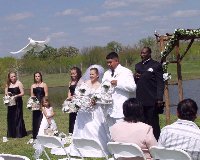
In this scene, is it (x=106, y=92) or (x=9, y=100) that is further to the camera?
(x=9, y=100)

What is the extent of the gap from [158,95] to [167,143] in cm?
404

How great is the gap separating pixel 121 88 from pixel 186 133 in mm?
3861

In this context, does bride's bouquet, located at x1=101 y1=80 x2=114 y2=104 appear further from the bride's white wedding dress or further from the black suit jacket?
the black suit jacket

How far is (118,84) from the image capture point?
880cm

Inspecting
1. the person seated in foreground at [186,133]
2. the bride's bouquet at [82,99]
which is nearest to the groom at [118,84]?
the bride's bouquet at [82,99]

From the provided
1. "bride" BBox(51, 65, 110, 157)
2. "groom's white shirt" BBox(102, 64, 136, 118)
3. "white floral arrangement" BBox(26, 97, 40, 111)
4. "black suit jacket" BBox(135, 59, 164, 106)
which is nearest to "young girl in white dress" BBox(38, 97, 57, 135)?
"white floral arrangement" BBox(26, 97, 40, 111)

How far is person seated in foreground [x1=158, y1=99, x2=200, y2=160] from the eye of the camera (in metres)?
4.99

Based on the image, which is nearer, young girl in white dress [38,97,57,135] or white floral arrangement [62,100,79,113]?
white floral arrangement [62,100,79,113]

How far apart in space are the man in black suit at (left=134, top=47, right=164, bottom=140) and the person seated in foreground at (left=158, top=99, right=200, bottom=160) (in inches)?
158

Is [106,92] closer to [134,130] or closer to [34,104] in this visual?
[34,104]

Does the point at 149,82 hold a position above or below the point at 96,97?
above

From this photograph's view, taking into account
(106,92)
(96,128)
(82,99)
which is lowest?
(96,128)

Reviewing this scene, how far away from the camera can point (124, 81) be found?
8789 millimetres

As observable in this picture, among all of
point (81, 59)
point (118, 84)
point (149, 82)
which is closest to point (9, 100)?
point (118, 84)
